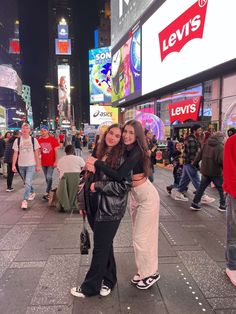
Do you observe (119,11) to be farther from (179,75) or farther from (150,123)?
(150,123)

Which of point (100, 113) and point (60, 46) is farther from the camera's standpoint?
point (60, 46)

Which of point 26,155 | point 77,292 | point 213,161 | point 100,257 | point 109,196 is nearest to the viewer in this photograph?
point 109,196

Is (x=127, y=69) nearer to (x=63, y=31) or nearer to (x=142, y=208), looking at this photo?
(x=142, y=208)

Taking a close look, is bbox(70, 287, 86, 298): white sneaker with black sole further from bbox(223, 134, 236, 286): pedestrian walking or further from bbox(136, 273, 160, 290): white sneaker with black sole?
bbox(223, 134, 236, 286): pedestrian walking

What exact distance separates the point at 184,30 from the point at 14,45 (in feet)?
379

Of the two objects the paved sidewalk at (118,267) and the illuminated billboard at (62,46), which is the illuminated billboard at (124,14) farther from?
the illuminated billboard at (62,46)

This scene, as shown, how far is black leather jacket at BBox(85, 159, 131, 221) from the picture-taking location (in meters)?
2.63

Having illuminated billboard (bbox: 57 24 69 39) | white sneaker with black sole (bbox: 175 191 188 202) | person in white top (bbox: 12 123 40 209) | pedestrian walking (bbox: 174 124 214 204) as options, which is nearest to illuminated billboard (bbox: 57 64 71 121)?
illuminated billboard (bbox: 57 24 69 39)

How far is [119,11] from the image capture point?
89.2 ft

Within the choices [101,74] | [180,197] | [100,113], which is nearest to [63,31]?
[101,74]

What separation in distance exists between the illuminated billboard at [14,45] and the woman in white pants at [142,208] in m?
121

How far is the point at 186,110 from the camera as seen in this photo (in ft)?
46.3

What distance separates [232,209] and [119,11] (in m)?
28.0

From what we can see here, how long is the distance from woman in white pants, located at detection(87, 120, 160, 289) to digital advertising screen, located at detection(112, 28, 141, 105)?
17956 mm
